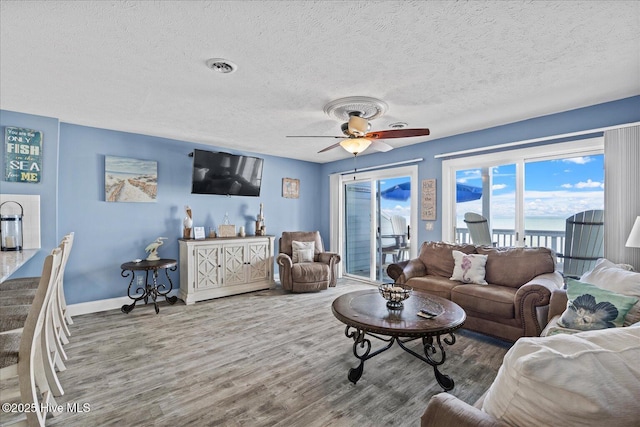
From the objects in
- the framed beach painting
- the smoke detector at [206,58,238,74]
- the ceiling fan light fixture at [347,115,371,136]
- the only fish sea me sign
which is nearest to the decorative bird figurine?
the framed beach painting

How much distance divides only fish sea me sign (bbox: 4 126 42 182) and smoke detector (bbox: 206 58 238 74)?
2595 mm

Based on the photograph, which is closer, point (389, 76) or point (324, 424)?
point (324, 424)

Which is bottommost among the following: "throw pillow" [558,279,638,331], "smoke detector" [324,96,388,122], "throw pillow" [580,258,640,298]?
"throw pillow" [558,279,638,331]

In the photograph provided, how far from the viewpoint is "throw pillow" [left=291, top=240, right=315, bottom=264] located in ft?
16.8

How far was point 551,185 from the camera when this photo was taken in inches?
135

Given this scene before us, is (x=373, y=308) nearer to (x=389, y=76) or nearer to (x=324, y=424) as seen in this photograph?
(x=324, y=424)

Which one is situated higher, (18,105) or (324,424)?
(18,105)

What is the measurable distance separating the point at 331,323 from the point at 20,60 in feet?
11.7

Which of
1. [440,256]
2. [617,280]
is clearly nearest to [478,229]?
[440,256]

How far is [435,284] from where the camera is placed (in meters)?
3.32

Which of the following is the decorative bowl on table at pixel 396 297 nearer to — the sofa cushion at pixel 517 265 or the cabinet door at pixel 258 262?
the sofa cushion at pixel 517 265

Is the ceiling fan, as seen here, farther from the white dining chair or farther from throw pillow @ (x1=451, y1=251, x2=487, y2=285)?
the white dining chair

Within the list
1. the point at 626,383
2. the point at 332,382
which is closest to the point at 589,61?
the point at 626,383

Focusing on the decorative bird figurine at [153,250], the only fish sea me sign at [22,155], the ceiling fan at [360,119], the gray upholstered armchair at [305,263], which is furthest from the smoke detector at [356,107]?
the only fish sea me sign at [22,155]
